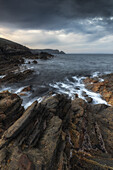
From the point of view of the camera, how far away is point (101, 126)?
30.2 ft

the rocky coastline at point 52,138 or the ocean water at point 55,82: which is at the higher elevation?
the rocky coastline at point 52,138

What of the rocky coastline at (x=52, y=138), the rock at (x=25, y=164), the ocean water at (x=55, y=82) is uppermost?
the rock at (x=25, y=164)

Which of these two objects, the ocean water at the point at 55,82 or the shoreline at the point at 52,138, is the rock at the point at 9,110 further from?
the ocean water at the point at 55,82

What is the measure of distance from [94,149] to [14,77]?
968 inches

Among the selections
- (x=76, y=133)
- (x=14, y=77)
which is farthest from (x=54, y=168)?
(x=14, y=77)

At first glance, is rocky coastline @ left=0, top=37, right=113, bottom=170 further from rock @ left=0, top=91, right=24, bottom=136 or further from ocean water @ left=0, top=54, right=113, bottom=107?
ocean water @ left=0, top=54, right=113, bottom=107

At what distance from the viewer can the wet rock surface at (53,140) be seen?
4.34 metres

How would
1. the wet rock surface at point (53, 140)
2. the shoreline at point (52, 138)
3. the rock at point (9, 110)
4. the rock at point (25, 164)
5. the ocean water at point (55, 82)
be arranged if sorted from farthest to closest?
the ocean water at point (55, 82) < the rock at point (9, 110) < the shoreline at point (52, 138) < the wet rock surface at point (53, 140) < the rock at point (25, 164)

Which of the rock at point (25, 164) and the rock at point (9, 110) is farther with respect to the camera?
the rock at point (9, 110)

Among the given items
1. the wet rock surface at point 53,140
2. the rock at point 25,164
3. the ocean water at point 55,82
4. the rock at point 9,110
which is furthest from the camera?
the ocean water at point 55,82

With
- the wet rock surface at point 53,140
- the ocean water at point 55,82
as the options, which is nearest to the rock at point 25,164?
the wet rock surface at point 53,140

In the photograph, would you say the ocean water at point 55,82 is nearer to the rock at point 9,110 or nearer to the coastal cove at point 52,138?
the rock at point 9,110

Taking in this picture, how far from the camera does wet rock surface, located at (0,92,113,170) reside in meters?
4.34

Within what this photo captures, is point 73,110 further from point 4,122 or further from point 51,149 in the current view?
point 4,122
